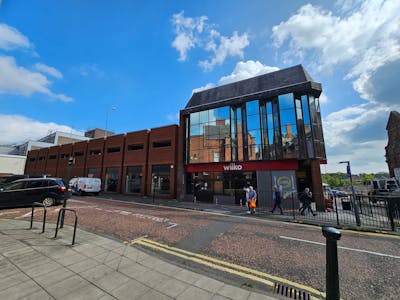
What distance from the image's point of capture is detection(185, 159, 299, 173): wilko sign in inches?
604

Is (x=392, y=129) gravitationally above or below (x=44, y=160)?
above

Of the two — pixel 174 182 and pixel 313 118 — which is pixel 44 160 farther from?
pixel 313 118

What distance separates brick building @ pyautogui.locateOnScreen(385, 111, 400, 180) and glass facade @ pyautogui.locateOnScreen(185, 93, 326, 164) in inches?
1023

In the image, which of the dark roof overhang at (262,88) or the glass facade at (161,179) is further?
the glass facade at (161,179)

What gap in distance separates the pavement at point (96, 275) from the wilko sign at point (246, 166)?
13.4 m

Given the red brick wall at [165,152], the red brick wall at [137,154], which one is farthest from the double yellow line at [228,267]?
the red brick wall at [137,154]

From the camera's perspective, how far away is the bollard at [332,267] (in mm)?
2219

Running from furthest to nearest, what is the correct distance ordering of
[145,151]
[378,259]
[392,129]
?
1. [392,129]
2. [145,151]
3. [378,259]

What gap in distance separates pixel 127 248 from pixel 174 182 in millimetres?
14980

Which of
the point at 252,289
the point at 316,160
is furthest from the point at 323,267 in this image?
the point at 316,160

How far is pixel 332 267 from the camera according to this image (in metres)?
2.27

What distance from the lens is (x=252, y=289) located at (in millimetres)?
3115

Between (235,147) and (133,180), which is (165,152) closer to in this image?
(133,180)

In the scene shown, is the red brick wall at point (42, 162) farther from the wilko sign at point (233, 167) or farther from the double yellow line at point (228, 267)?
the double yellow line at point (228, 267)
